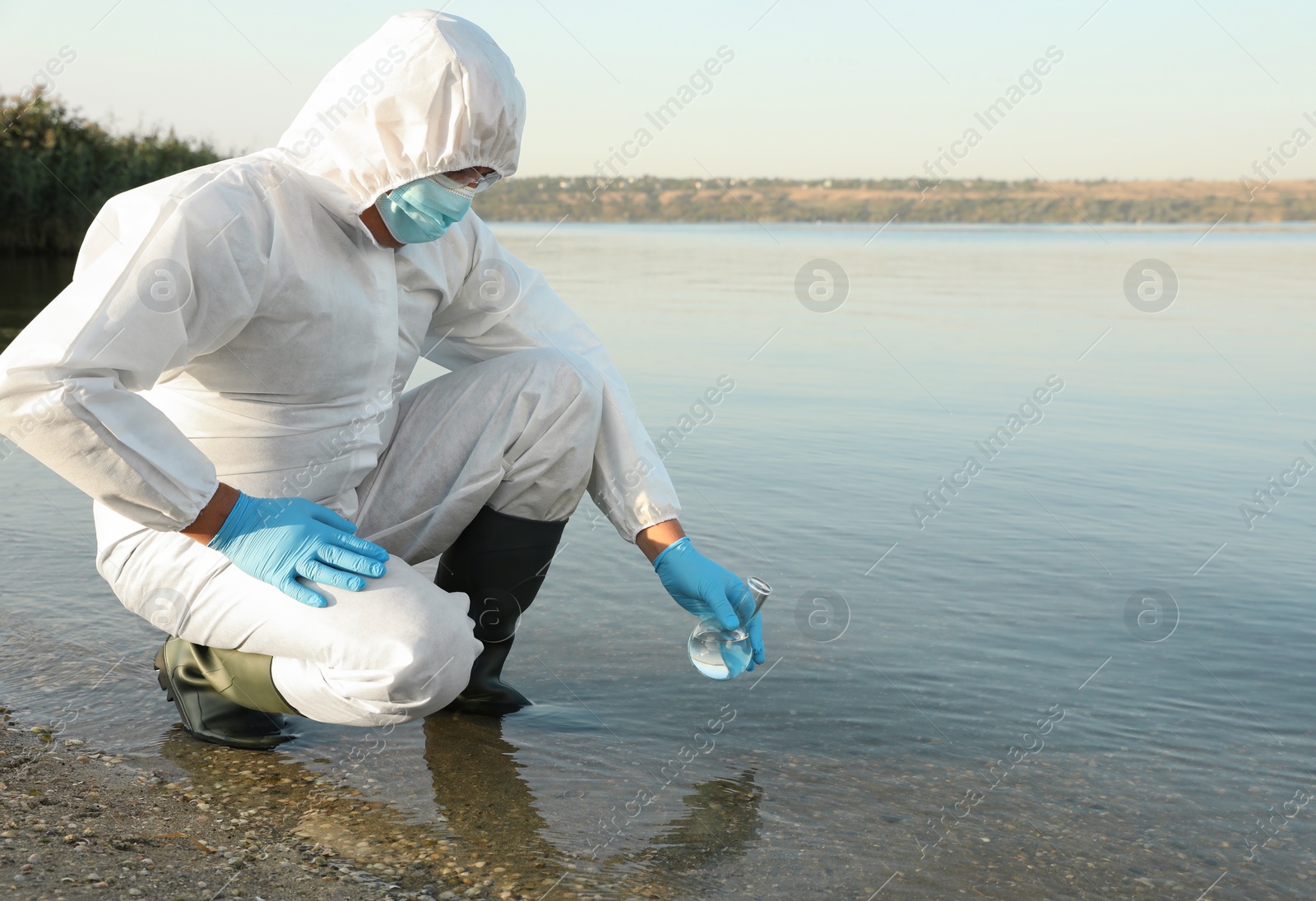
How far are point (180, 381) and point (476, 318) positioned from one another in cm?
76

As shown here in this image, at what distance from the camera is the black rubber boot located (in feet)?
8.50

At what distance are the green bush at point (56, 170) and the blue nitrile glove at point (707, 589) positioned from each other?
17130mm

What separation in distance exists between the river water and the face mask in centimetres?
103

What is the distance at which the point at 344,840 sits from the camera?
197 cm

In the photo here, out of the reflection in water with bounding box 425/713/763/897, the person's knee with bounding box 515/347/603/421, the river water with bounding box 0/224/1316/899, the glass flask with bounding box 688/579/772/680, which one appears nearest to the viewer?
the reflection in water with bounding box 425/713/763/897

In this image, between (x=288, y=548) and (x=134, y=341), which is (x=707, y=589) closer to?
(x=288, y=548)

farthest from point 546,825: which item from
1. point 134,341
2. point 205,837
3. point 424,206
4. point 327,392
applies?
point 424,206

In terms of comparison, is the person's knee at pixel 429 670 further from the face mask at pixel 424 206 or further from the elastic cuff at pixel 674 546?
the face mask at pixel 424 206

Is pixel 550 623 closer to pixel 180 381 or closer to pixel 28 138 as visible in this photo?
pixel 180 381

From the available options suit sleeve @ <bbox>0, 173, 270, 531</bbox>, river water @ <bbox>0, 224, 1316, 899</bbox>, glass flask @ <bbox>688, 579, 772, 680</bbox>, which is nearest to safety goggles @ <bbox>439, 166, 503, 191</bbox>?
suit sleeve @ <bbox>0, 173, 270, 531</bbox>

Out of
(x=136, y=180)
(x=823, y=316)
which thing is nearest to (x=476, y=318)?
(x=823, y=316)

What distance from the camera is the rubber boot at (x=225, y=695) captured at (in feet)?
7.46

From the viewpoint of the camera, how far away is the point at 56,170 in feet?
59.7

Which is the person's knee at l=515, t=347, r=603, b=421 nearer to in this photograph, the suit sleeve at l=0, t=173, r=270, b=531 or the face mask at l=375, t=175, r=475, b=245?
the face mask at l=375, t=175, r=475, b=245
